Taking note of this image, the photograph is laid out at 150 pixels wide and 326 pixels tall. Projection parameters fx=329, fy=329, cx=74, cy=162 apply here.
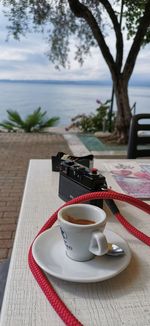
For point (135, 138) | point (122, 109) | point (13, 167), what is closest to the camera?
point (135, 138)

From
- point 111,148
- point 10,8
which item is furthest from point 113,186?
point 10,8

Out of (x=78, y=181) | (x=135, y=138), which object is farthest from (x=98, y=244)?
(x=135, y=138)

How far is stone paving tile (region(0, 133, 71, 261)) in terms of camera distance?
2.31 m

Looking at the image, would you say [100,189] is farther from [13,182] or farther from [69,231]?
[13,182]

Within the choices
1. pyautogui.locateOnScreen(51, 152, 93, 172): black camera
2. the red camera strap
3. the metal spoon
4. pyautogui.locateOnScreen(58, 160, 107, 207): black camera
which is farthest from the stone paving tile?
the metal spoon

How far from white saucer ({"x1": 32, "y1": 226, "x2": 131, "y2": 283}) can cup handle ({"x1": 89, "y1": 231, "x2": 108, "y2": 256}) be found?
0.04 m

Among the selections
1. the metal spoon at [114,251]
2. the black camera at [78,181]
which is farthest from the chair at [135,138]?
the metal spoon at [114,251]

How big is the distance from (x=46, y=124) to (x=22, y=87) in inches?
287

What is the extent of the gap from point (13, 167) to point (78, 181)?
3176 millimetres

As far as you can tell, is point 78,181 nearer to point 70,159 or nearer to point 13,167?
point 70,159

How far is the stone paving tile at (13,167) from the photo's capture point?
2.31 m

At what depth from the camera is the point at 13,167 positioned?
4008 mm

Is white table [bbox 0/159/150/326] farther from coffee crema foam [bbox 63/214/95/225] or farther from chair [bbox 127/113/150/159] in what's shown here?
chair [bbox 127/113/150/159]

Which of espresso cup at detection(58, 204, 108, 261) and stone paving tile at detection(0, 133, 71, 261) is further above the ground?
espresso cup at detection(58, 204, 108, 261)
